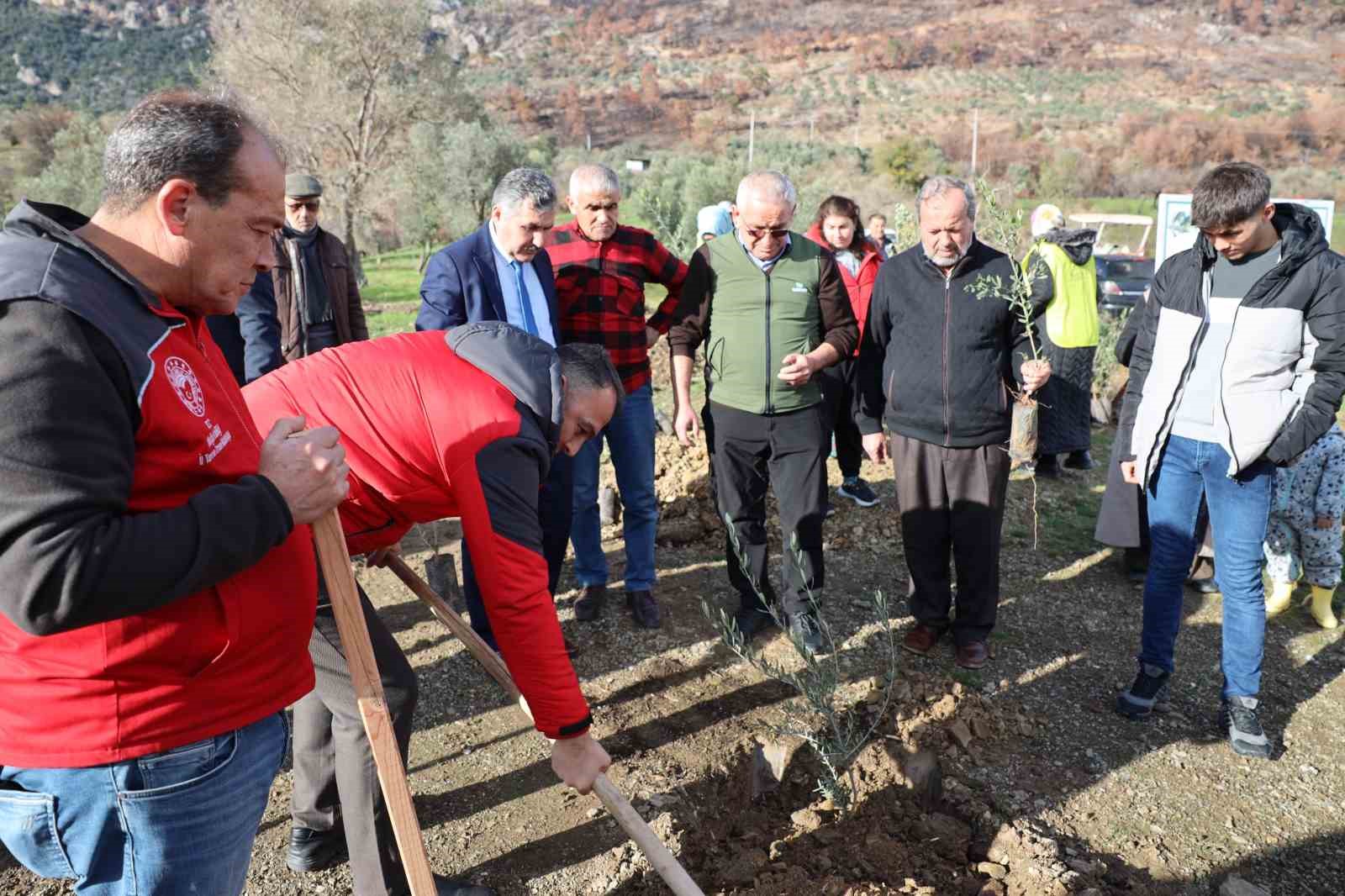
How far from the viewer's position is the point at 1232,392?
10.2 feet

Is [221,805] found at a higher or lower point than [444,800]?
higher

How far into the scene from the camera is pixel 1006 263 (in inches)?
142

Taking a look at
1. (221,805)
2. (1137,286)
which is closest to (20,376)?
(221,805)

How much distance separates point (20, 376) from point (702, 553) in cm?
413

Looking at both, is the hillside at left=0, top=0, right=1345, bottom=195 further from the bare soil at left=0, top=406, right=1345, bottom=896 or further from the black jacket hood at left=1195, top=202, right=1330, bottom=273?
the black jacket hood at left=1195, top=202, right=1330, bottom=273

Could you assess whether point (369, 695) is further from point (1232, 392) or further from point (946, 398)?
point (1232, 392)

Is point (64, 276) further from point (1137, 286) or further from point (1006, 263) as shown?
point (1137, 286)

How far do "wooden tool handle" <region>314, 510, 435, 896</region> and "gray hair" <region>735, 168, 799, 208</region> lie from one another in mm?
2413

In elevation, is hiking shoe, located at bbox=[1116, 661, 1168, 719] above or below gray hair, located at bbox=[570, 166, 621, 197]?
below

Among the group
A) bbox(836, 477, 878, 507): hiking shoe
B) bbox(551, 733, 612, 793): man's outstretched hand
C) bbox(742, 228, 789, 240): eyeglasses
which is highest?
bbox(742, 228, 789, 240): eyeglasses

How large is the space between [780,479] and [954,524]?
77 cm

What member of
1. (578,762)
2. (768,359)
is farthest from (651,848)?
(768,359)

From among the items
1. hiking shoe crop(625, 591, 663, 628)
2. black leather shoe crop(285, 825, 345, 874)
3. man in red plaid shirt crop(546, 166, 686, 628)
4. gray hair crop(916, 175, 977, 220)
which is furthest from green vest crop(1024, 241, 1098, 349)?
black leather shoe crop(285, 825, 345, 874)

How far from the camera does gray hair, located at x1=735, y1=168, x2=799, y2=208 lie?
141 inches
